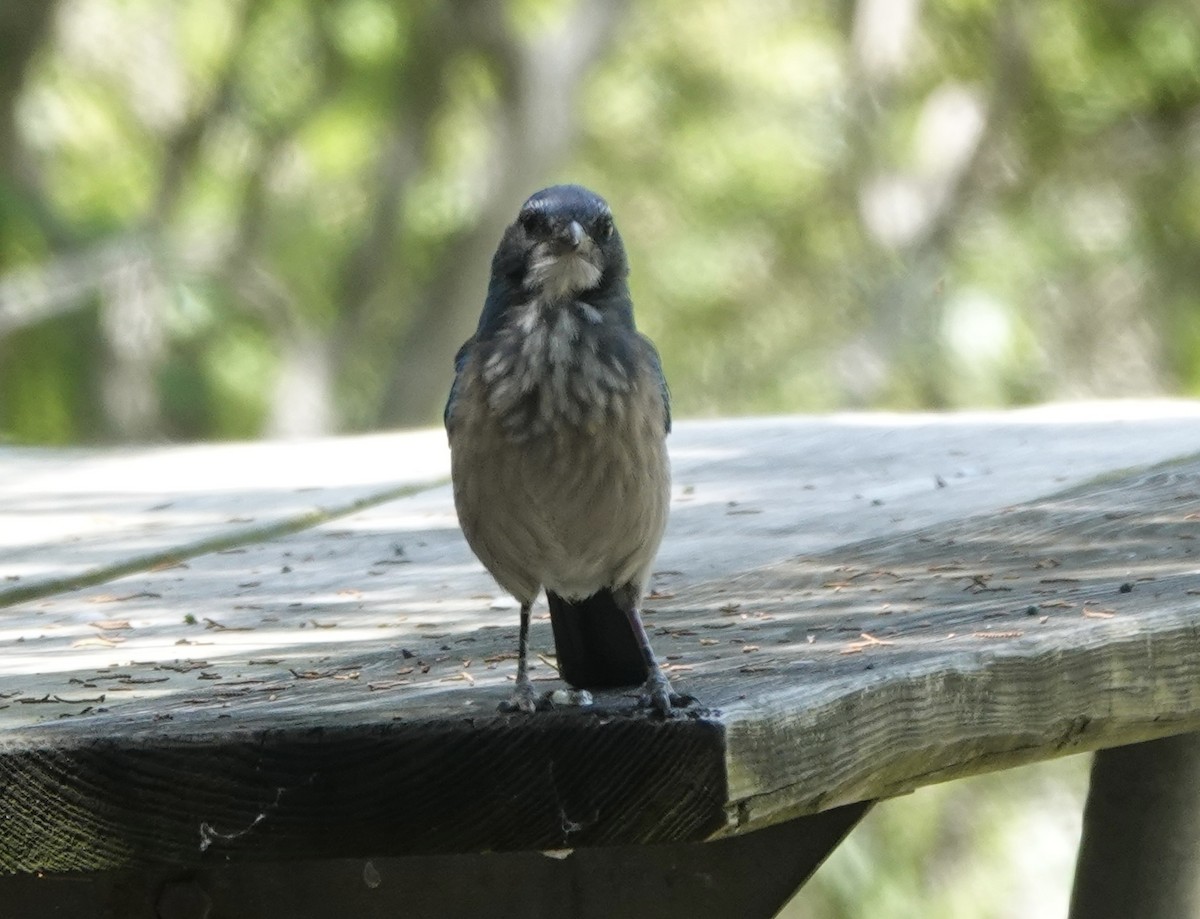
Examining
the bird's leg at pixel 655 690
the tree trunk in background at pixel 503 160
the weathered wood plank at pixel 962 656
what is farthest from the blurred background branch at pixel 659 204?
the bird's leg at pixel 655 690

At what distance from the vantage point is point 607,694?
2.70 metres

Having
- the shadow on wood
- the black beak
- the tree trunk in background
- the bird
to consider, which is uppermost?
the tree trunk in background

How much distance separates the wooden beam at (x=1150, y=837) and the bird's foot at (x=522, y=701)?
1805 millimetres

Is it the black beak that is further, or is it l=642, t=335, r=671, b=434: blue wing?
l=642, t=335, r=671, b=434: blue wing

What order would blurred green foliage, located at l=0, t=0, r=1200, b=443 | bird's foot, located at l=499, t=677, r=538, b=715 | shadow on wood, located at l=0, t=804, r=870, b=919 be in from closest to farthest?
1. bird's foot, located at l=499, t=677, r=538, b=715
2. shadow on wood, located at l=0, t=804, r=870, b=919
3. blurred green foliage, located at l=0, t=0, r=1200, b=443

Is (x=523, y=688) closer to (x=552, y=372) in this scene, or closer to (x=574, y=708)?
(x=574, y=708)

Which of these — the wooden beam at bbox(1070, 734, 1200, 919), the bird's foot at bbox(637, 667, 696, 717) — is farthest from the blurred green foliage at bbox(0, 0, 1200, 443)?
the bird's foot at bbox(637, 667, 696, 717)

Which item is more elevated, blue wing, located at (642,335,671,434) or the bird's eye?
the bird's eye

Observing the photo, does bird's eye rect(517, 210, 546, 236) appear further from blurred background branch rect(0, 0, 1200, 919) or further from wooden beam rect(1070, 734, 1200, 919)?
blurred background branch rect(0, 0, 1200, 919)

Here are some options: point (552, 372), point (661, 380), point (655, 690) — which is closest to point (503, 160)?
point (661, 380)

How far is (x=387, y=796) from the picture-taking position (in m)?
2.23

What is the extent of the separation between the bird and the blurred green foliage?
11466 millimetres

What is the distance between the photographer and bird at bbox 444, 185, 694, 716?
3000mm

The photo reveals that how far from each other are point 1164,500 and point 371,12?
13.2 metres
